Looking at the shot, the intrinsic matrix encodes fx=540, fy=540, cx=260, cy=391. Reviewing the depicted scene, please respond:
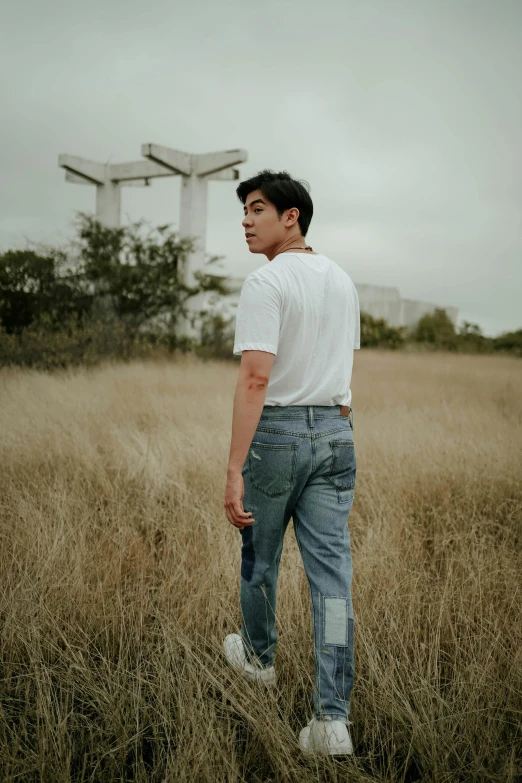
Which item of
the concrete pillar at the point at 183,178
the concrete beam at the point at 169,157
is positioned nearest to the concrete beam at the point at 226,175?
the concrete pillar at the point at 183,178

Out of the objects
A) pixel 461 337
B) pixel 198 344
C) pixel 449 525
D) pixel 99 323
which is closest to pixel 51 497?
pixel 449 525

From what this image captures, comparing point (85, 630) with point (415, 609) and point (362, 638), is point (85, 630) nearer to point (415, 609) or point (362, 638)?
point (362, 638)

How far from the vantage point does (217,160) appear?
39.9 feet

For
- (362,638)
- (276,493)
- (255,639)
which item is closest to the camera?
(276,493)

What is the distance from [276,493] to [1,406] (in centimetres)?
512

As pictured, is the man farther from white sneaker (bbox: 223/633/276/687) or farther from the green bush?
the green bush

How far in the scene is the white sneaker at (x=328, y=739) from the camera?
5.57 feet

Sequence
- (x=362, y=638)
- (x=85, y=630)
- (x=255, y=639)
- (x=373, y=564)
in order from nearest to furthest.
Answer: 1. (x=255, y=639)
2. (x=362, y=638)
3. (x=85, y=630)
4. (x=373, y=564)

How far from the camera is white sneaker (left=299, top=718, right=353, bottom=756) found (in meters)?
1.70

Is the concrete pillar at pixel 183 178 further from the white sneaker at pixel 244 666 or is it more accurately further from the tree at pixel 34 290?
the white sneaker at pixel 244 666

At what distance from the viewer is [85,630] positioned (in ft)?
7.97

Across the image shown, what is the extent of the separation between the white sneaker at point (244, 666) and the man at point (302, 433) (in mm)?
320

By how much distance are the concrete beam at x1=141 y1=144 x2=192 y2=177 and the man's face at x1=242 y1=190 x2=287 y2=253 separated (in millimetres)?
10368

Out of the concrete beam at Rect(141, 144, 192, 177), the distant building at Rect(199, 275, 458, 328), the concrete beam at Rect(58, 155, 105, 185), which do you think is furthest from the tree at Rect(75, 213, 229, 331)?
the distant building at Rect(199, 275, 458, 328)
